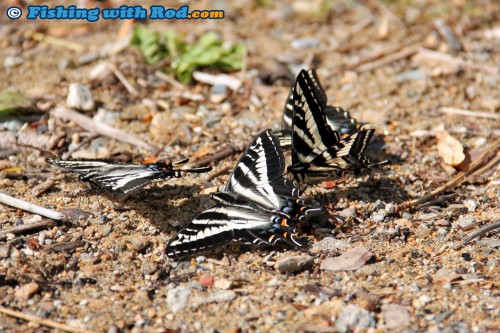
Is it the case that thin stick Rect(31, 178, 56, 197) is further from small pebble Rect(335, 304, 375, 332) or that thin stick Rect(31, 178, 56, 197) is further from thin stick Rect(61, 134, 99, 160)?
small pebble Rect(335, 304, 375, 332)

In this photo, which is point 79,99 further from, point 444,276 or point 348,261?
point 444,276

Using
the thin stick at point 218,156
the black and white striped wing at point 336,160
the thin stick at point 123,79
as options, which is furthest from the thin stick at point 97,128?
the black and white striped wing at point 336,160

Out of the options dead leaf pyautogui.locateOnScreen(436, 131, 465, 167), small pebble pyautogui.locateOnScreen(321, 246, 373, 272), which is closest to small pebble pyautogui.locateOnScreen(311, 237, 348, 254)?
small pebble pyautogui.locateOnScreen(321, 246, 373, 272)

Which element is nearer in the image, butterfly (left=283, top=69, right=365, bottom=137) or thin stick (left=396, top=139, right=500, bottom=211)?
thin stick (left=396, top=139, right=500, bottom=211)

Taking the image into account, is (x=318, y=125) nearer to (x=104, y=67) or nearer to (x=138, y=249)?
(x=138, y=249)

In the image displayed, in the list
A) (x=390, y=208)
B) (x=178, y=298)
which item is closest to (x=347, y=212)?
(x=390, y=208)

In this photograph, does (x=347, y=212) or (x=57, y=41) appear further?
(x=57, y=41)
